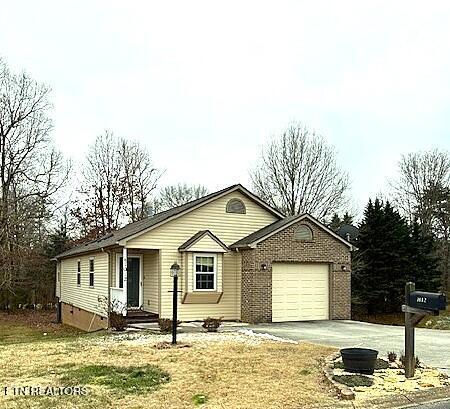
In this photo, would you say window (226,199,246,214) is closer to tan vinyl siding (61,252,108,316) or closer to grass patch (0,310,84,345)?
tan vinyl siding (61,252,108,316)

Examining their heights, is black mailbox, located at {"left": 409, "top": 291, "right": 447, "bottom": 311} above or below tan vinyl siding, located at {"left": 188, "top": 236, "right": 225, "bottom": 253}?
below

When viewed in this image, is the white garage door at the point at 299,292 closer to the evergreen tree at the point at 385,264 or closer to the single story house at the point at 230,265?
the single story house at the point at 230,265

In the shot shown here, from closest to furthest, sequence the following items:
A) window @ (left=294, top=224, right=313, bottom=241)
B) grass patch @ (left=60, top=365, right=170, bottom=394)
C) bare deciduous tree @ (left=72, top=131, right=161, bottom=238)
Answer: grass patch @ (left=60, top=365, right=170, bottom=394)
window @ (left=294, top=224, right=313, bottom=241)
bare deciduous tree @ (left=72, top=131, right=161, bottom=238)

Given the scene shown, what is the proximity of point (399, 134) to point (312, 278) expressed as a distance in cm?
901

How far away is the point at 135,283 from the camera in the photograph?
2044 cm

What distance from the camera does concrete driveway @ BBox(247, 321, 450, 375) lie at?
457 inches

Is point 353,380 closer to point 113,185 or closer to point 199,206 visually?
point 199,206

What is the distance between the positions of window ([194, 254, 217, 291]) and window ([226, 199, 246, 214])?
2133mm

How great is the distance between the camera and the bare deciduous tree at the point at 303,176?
35.5 meters

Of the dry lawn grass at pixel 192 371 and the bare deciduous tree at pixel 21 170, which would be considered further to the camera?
the bare deciduous tree at pixel 21 170

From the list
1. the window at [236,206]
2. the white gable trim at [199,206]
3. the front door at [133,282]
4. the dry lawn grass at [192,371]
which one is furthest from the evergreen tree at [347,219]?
the dry lawn grass at [192,371]

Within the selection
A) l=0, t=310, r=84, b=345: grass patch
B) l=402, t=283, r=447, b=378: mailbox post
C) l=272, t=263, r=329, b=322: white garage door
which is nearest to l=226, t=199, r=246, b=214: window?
l=272, t=263, r=329, b=322: white garage door

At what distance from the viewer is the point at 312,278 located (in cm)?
2047

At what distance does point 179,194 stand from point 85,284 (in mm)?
28709
